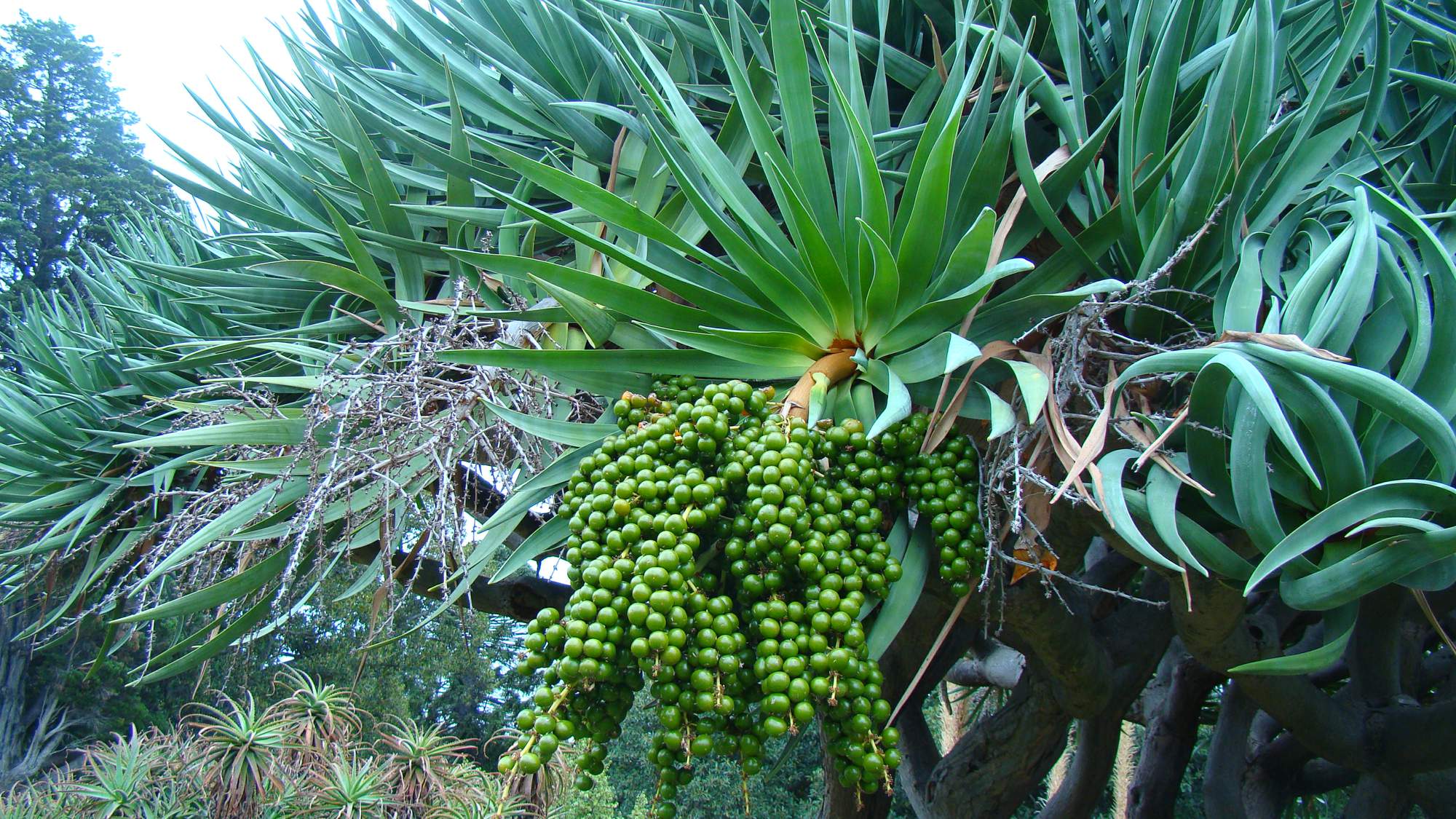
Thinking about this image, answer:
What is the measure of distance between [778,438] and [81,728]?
16.2 metres

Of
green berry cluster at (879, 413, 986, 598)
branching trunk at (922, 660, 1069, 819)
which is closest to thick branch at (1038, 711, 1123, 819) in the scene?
branching trunk at (922, 660, 1069, 819)

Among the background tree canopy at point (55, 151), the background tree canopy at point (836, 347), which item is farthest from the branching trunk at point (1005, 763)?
the background tree canopy at point (55, 151)

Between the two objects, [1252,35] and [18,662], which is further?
[18,662]

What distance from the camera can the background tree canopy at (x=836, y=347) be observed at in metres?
1.18

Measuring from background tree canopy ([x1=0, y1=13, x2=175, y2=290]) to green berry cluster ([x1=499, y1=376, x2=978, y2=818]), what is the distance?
688 inches

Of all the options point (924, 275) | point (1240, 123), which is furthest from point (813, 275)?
point (1240, 123)

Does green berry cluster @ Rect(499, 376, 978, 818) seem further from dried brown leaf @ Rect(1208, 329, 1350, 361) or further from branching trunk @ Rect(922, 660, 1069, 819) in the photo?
branching trunk @ Rect(922, 660, 1069, 819)

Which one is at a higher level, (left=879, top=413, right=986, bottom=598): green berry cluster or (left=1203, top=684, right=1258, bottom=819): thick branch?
(left=1203, top=684, right=1258, bottom=819): thick branch

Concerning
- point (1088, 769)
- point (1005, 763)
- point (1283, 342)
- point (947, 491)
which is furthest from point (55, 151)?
point (1283, 342)

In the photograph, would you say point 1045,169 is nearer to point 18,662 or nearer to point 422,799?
point 422,799

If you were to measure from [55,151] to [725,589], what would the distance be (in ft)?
77.6

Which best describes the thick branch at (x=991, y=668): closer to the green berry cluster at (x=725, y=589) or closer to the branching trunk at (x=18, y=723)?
the green berry cluster at (x=725, y=589)

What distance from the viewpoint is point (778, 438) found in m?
1.23

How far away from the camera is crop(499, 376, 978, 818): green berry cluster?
1.11 m
